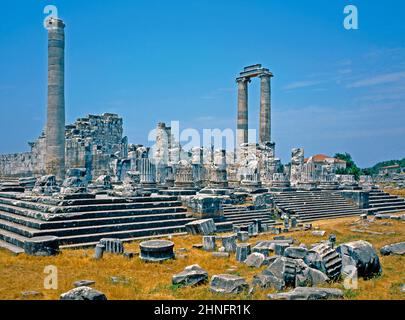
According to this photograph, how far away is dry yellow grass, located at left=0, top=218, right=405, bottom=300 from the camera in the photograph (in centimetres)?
651

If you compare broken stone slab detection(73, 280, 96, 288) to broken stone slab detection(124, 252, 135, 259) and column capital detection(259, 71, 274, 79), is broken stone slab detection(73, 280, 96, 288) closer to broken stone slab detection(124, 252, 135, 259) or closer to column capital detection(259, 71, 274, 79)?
broken stone slab detection(124, 252, 135, 259)

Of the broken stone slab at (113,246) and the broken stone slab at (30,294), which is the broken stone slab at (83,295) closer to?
the broken stone slab at (30,294)

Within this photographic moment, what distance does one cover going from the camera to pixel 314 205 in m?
23.4

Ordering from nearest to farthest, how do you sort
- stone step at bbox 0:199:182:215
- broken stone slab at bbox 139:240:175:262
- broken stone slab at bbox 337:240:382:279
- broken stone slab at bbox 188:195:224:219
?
broken stone slab at bbox 337:240:382:279 → broken stone slab at bbox 139:240:175:262 → stone step at bbox 0:199:182:215 → broken stone slab at bbox 188:195:224:219

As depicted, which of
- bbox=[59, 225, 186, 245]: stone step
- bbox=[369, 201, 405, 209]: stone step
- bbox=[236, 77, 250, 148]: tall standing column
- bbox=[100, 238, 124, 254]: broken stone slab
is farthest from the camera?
bbox=[236, 77, 250, 148]: tall standing column

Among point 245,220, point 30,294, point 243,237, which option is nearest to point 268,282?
point 30,294

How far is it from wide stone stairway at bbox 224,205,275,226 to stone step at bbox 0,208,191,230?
2.93 metres

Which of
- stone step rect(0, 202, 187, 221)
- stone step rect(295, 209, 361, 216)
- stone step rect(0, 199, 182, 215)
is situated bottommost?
stone step rect(295, 209, 361, 216)

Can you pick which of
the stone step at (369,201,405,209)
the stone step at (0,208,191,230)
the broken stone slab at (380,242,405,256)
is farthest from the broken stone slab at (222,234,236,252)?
the stone step at (369,201,405,209)

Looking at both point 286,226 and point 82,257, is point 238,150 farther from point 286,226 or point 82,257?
point 82,257

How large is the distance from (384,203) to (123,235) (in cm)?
2098

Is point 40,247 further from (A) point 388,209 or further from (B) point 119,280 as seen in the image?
(A) point 388,209

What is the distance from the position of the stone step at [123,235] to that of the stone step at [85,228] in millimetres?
188
